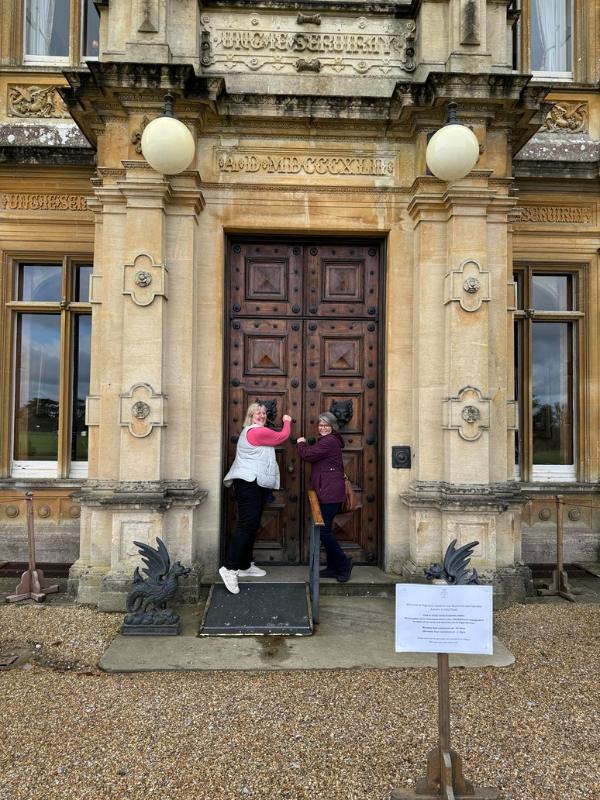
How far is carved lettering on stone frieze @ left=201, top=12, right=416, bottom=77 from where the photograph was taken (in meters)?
5.80

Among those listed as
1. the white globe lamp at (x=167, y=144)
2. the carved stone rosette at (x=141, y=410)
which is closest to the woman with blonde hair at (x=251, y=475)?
the carved stone rosette at (x=141, y=410)

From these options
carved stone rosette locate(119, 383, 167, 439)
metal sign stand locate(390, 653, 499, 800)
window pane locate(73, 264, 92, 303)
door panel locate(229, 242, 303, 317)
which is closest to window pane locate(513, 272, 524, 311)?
door panel locate(229, 242, 303, 317)

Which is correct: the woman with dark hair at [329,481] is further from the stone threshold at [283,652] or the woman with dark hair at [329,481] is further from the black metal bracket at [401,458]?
the stone threshold at [283,652]

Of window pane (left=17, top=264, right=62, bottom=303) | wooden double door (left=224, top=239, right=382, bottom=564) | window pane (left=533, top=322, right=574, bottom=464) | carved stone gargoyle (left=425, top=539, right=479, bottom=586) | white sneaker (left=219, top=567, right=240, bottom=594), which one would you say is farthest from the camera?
window pane (left=533, top=322, right=574, bottom=464)

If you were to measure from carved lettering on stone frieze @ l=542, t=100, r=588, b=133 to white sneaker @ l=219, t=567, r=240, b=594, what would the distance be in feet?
22.5

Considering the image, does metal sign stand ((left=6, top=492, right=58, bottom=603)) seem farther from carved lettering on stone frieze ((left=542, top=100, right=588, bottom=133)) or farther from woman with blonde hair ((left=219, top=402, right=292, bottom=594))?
carved lettering on stone frieze ((left=542, top=100, right=588, bottom=133))

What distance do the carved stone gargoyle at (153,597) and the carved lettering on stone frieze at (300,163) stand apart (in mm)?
3706

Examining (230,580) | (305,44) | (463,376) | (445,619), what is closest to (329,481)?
(230,580)

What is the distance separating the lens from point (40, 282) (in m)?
7.71

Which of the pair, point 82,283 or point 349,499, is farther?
point 82,283

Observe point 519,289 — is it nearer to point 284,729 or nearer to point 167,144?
point 167,144

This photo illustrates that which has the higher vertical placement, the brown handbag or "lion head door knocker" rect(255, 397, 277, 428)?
"lion head door knocker" rect(255, 397, 277, 428)

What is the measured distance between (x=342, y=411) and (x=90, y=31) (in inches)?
252

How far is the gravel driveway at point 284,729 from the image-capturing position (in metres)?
2.88
